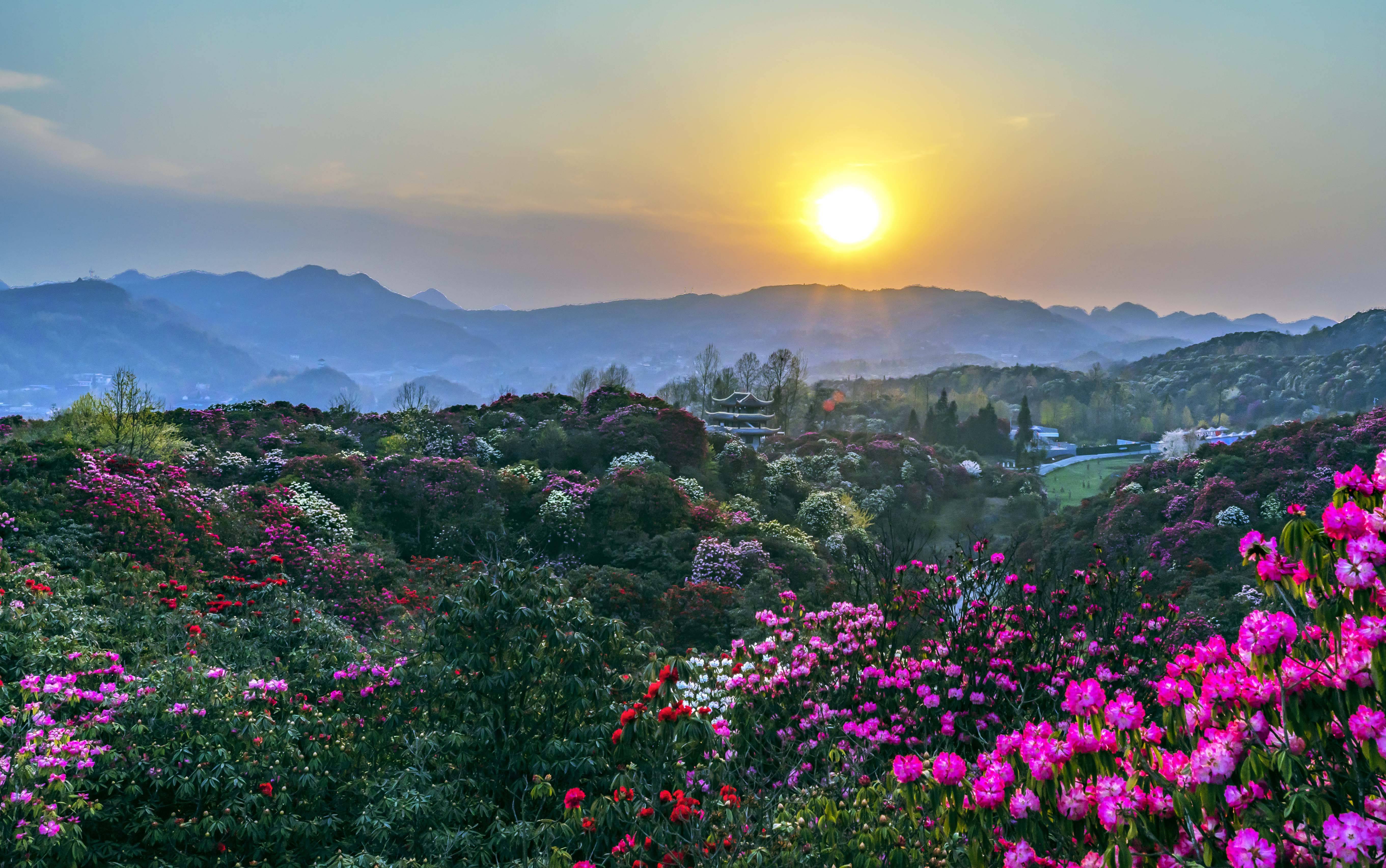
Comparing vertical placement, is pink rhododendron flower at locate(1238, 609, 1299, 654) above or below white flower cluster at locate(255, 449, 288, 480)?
below

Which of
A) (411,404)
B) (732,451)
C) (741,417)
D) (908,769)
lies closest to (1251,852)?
(908,769)

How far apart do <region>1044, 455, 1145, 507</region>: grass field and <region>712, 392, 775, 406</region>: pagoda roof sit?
14.5m

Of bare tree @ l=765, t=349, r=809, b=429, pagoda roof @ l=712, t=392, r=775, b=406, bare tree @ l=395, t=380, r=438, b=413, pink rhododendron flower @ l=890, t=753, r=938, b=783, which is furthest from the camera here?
bare tree @ l=765, t=349, r=809, b=429

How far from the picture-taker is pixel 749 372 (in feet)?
213

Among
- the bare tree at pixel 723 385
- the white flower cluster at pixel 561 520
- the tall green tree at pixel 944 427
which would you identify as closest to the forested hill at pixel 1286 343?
the tall green tree at pixel 944 427

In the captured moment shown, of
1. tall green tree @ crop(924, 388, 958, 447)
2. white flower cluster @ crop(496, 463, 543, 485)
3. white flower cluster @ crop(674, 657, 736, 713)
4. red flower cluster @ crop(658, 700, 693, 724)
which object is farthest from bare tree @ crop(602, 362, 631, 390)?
red flower cluster @ crop(658, 700, 693, 724)

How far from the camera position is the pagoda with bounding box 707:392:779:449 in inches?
1369

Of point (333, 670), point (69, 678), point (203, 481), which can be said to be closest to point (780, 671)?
point (333, 670)

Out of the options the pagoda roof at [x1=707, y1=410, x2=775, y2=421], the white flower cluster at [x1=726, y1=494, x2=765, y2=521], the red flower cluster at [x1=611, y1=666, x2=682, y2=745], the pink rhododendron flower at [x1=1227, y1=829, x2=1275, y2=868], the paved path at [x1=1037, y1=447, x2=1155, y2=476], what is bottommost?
the paved path at [x1=1037, y1=447, x2=1155, y2=476]

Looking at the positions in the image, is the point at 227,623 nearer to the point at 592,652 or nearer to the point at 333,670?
the point at 333,670

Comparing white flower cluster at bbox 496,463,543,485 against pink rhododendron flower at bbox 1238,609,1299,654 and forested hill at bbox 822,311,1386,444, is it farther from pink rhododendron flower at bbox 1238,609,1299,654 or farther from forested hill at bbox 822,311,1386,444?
forested hill at bbox 822,311,1386,444

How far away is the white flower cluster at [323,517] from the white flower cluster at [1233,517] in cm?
1572

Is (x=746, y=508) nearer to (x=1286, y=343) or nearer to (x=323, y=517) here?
(x=323, y=517)

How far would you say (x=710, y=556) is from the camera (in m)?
12.7
